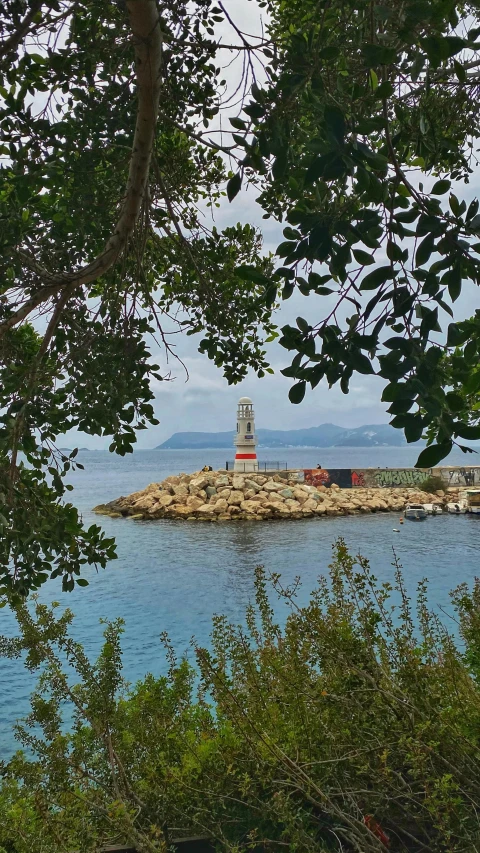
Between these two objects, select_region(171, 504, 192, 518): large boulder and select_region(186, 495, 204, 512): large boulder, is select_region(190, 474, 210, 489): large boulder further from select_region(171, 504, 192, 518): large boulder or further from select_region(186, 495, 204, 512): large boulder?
select_region(171, 504, 192, 518): large boulder

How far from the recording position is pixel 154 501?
29.6 meters

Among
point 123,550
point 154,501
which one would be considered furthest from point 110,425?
point 154,501

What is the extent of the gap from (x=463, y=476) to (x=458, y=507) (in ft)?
21.4

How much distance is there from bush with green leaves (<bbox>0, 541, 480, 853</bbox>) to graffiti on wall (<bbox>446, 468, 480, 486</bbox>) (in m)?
37.0

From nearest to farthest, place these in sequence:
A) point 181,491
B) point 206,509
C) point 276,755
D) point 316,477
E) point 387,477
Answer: point 276,755 → point 206,509 → point 181,491 → point 316,477 → point 387,477

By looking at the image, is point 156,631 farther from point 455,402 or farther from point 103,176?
point 455,402

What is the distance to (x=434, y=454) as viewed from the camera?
0.97m

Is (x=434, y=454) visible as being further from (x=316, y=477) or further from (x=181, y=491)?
(x=316, y=477)

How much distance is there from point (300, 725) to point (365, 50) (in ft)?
7.37

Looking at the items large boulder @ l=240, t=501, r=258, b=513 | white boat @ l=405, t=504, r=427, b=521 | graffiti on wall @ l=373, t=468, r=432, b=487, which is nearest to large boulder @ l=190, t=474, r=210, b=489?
large boulder @ l=240, t=501, r=258, b=513

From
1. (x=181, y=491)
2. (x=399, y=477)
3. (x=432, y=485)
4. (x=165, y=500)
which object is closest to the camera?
(x=165, y=500)

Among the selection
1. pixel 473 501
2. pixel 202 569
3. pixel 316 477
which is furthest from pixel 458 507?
pixel 202 569

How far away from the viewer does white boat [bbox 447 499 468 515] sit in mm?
32031

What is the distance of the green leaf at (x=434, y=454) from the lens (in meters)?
0.94
